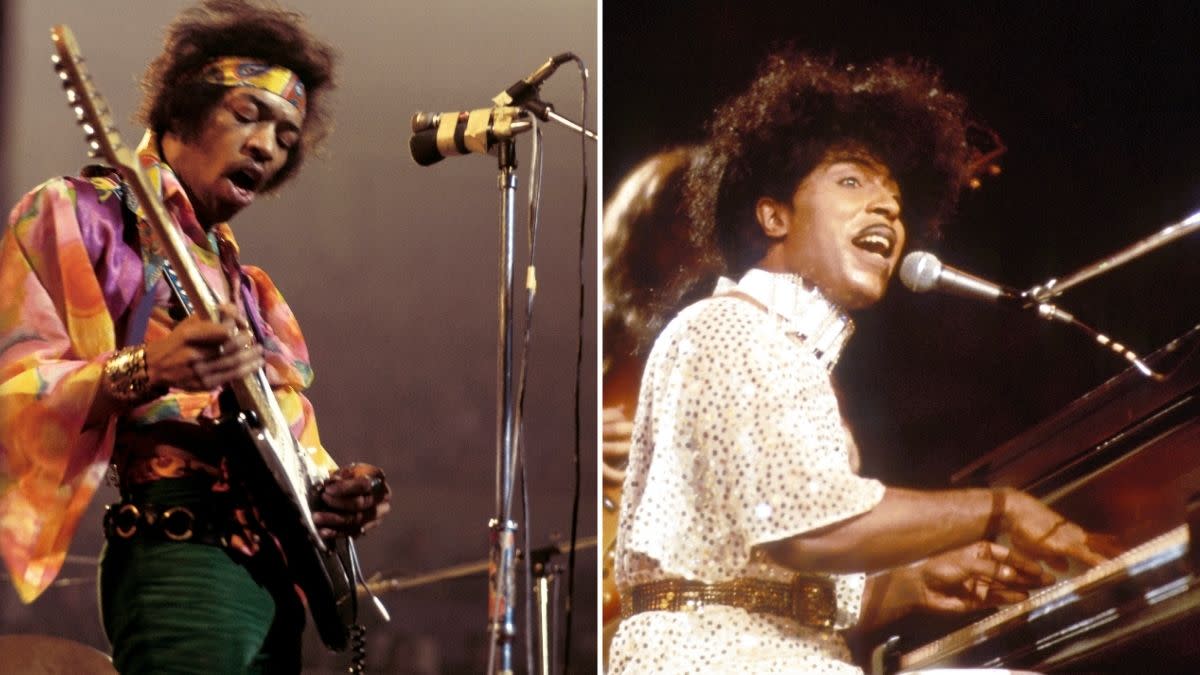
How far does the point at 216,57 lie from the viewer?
8.71 ft

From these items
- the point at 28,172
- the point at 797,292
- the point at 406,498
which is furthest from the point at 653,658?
the point at 28,172

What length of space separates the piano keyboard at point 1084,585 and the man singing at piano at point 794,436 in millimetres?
36

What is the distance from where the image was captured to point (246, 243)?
119 inches

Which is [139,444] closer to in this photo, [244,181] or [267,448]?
[267,448]

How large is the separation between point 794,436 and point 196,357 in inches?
50.7

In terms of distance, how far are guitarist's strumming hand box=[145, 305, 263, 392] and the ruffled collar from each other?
4.22ft

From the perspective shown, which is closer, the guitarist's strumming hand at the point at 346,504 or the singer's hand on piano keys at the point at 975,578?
the guitarist's strumming hand at the point at 346,504

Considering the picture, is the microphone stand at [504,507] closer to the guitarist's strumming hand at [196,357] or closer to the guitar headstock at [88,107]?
the guitarist's strumming hand at [196,357]

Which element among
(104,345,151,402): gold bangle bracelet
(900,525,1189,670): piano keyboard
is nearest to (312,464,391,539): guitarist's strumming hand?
(104,345,151,402): gold bangle bracelet

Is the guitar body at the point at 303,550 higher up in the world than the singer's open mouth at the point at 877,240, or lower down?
lower down

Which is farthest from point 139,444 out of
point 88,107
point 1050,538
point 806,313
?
point 1050,538

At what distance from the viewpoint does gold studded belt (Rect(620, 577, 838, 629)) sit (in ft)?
9.21

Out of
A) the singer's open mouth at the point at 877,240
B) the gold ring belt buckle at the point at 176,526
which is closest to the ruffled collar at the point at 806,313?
the singer's open mouth at the point at 877,240

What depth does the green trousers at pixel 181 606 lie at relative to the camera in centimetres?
217
